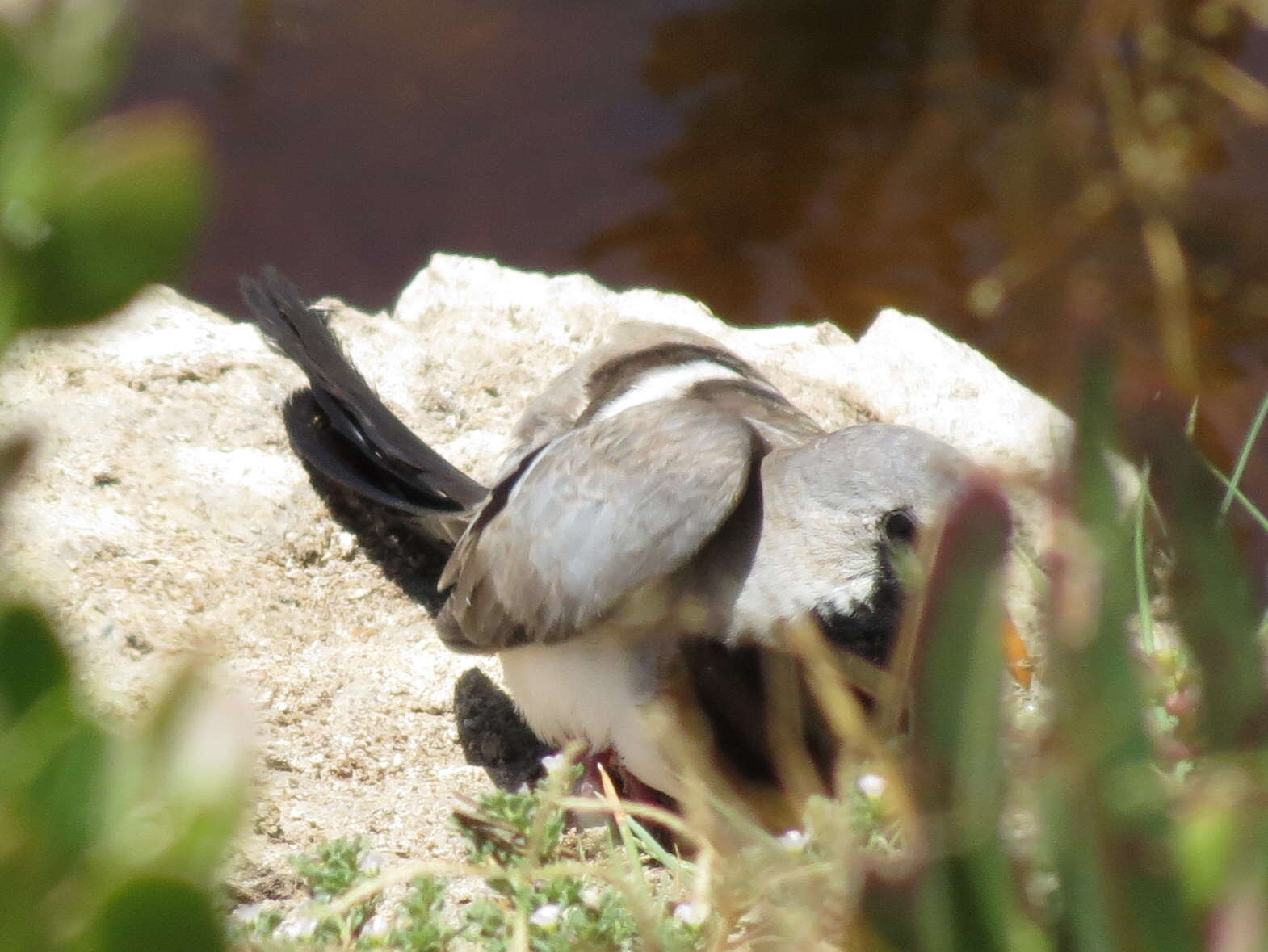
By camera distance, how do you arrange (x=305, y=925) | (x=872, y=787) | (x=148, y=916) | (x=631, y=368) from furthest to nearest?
(x=631, y=368)
(x=872, y=787)
(x=305, y=925)
(x=148, y=916)

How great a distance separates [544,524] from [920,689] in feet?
6.99

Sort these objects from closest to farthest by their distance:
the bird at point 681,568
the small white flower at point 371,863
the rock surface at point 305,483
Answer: the small white flower at point 371,863 < the bird at point 681,568 < the rock surface at point 305,483

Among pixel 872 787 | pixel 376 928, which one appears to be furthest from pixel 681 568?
pixel 376 928

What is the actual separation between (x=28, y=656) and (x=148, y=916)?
180 millimetres

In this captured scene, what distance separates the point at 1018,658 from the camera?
2990 millimetres

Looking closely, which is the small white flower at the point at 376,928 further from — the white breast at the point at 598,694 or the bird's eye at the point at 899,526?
the bird's eye at the point at 899,526

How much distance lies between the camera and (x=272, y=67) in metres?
5.90

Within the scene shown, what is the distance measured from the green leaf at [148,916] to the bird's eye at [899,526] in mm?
2399

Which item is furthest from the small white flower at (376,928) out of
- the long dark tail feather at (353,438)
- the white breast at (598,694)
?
the long dark tail feather at (353,438)

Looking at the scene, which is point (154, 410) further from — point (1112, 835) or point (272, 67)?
point (1112, 835)

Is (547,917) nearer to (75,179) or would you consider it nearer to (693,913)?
(693,913)

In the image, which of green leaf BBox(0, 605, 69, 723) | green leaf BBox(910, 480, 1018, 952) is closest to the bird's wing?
green leaf BBox(910, 480, 1018, 952)

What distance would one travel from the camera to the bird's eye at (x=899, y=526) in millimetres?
3033

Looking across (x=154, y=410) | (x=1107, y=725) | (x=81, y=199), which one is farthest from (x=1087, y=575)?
(x=154, y=410)
